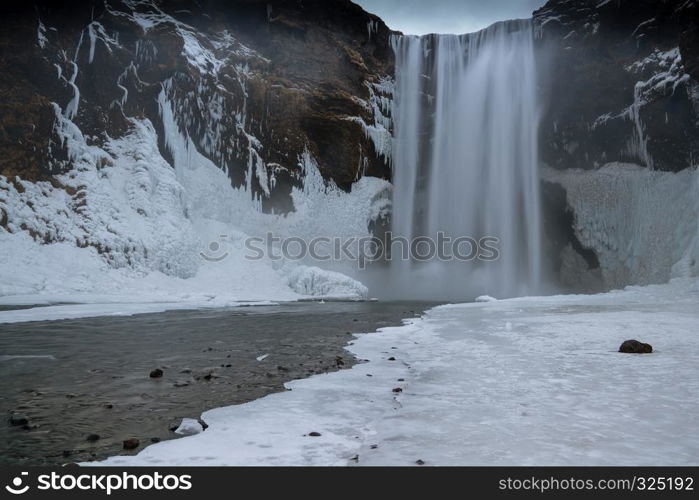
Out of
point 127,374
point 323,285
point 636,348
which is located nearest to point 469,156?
point 323,285

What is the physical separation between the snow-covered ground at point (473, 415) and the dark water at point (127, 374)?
1.53 ft

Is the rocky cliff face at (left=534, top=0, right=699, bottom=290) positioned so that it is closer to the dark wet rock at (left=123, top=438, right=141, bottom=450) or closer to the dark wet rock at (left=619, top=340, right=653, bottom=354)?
the dark wet rock at (left=619, top=340, right=653, bottom=354)

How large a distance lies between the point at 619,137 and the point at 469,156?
1025 cm

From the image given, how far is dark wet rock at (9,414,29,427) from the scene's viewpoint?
3.87 m

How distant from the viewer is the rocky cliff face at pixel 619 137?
29.8m

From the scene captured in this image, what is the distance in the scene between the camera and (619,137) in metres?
33.4

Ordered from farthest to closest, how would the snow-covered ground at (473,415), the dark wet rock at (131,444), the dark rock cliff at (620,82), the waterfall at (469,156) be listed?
the waterfall at (469,156) < the dark rock cliff at (620,82) < the dark wet rock at (131,444) < the snow-covered ground at (473,415)

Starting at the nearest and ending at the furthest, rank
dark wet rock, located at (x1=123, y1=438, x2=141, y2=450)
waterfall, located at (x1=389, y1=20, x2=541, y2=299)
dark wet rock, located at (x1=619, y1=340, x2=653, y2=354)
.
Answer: dark wet rock, located at (x1=123, y1=438, x2=141, y2=450), dark wet rock, located at (x1=619, y1=340, x2=653, y2=354), waterfall, located at (x1=389, y1=20, x2=541, y2=299)

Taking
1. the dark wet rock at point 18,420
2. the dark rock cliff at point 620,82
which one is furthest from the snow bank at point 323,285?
the dark wet rock at point 18,420

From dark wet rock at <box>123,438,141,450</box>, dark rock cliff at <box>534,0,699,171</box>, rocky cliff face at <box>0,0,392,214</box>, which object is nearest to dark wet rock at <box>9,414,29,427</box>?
dark wet rock at <box>123,438,141,450</box>

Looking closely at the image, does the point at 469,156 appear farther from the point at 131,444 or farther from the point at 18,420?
the point at 131,444

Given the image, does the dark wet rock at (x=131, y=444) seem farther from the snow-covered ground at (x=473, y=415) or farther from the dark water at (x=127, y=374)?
the snow-covered ground at (x=473, y=415)

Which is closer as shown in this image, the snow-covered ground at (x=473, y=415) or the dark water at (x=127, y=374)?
the snow-covered ground at (x=473, y=415)

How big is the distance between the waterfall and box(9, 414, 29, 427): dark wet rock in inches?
1280
